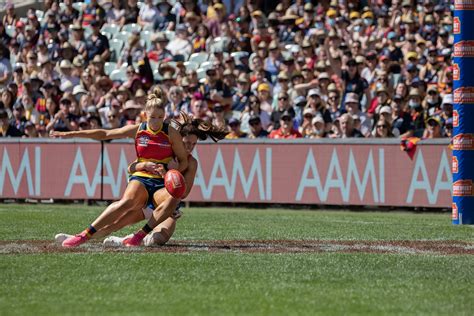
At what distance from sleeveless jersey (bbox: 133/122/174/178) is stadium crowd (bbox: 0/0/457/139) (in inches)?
317

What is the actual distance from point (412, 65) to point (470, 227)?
227 inches

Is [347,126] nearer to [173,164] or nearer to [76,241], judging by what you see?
[173,164]

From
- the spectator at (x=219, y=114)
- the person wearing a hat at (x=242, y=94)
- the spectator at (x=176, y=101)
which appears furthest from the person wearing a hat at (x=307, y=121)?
the spectator at (x=176, y=101)

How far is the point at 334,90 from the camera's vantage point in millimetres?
20312

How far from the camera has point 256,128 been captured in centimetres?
2067

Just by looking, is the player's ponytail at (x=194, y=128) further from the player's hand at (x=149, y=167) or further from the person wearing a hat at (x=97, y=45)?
the person wearing a hat at (x=97, y=45)

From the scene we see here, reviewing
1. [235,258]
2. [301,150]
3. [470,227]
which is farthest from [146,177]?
[301,150]

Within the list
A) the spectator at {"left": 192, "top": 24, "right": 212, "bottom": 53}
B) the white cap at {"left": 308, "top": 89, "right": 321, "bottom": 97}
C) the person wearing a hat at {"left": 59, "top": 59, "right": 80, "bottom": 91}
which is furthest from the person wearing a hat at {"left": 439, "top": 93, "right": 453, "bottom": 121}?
the person wearing a hat at {"left": 59, "top": 59, "right": 80, "bottom": 91}

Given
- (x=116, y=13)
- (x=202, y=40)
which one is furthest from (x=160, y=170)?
(x=116, y=13)

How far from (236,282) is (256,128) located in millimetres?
11625

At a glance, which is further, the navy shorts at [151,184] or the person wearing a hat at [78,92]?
the person wearing a hat at [78,92]

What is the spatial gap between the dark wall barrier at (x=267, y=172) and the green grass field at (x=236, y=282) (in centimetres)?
553

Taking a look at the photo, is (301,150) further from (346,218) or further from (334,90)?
(346,218)

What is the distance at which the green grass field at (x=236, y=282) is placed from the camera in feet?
26.3
